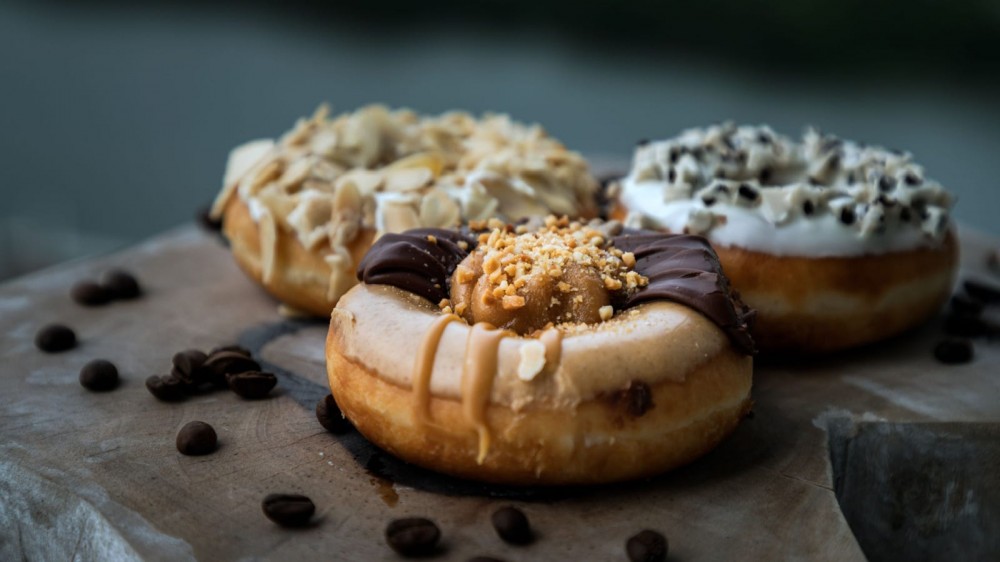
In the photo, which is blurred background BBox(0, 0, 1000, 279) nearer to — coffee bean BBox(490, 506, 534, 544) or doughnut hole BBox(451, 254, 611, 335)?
doughnut hole BBox(451, 254, 611, 335)

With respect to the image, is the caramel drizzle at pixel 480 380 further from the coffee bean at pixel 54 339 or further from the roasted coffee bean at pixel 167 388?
the coffee bean at pixel 54 339

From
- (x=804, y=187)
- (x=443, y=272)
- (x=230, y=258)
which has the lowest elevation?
(x=230, y=258)

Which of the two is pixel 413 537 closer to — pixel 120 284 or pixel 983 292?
pixel 120 284

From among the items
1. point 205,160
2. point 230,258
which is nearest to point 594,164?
point 230,258

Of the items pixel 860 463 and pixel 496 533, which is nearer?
pixel 496 533

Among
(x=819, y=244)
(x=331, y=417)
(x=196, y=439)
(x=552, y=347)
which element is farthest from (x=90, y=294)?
(x=819, y=244)

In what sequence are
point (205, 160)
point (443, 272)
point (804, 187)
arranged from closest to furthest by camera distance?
point (443, 272), point (804, 187), point (205, 160)

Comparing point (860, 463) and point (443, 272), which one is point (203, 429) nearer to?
point (443, 272)
